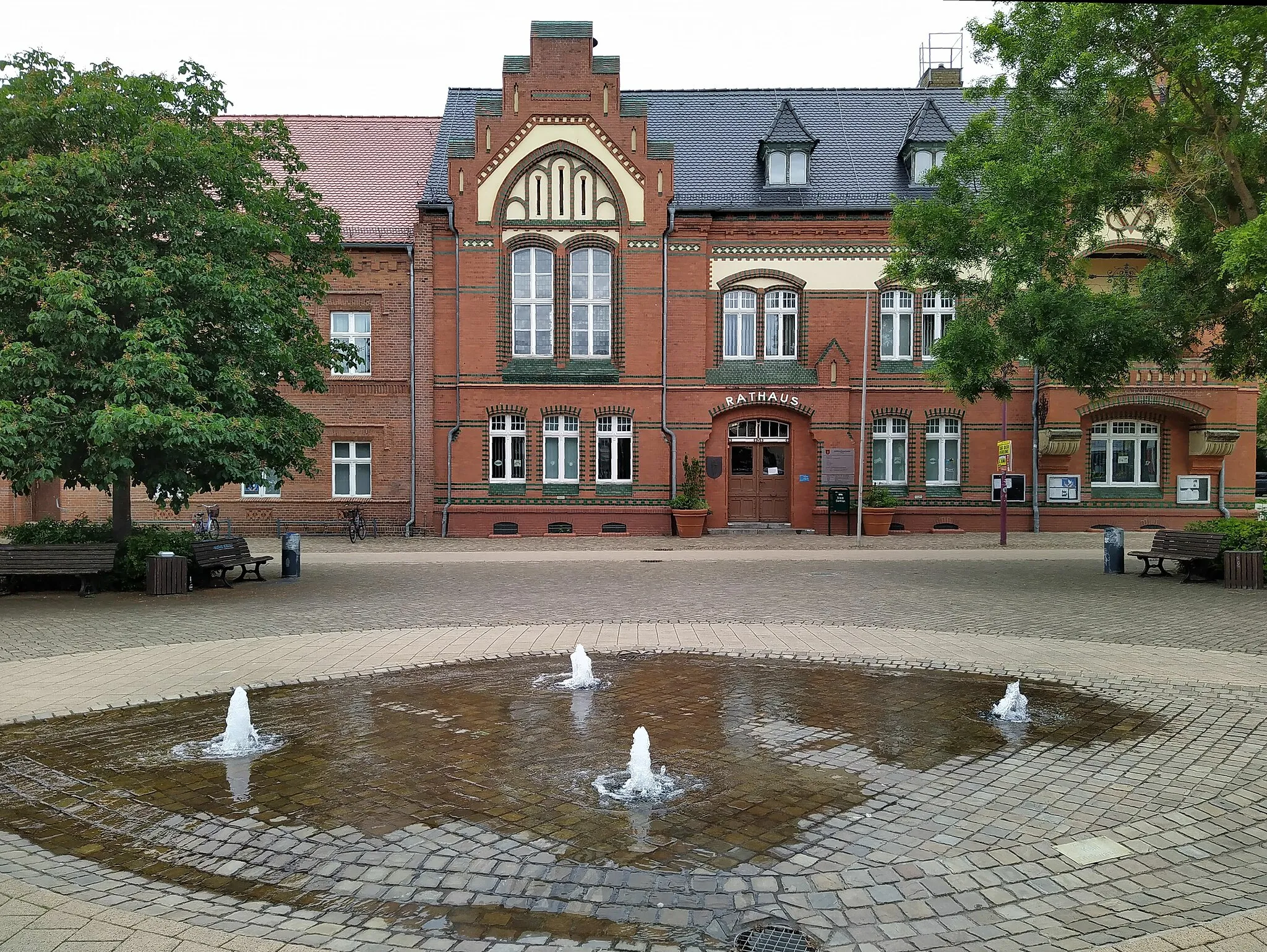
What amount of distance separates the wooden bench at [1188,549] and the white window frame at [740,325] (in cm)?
1365

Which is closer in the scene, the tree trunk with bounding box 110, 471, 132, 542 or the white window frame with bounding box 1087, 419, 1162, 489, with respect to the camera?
the tree trunk with bounding box 110, 471, 132, 542

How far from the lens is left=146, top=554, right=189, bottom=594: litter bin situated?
14336 millimetres

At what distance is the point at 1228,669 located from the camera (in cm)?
888

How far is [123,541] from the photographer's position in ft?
49.4

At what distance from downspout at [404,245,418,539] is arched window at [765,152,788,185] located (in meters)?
11.6

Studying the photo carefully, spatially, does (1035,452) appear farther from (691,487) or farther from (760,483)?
(691,487)

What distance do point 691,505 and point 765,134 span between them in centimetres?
1351

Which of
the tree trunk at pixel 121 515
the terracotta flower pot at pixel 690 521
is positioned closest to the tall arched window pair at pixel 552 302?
the terracotta flower pot at pixel 690 521

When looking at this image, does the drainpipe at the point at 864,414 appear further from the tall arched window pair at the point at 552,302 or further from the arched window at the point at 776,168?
the tall arched window pair at the point at 552,302

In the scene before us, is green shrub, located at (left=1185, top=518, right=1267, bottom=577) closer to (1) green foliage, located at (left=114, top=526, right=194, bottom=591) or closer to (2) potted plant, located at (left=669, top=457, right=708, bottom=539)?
(2) potted plant, located at (left=669, top=457, right=708, bottom=539)

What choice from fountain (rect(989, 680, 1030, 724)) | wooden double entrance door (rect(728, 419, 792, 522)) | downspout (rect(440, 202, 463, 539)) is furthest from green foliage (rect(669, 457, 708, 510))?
fountain (rect(989, 680, 1030, 724))

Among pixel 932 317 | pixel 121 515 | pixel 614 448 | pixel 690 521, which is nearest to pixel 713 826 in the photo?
pixel 121 515

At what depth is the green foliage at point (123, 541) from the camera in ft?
48.2

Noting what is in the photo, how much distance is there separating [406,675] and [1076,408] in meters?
24.7
